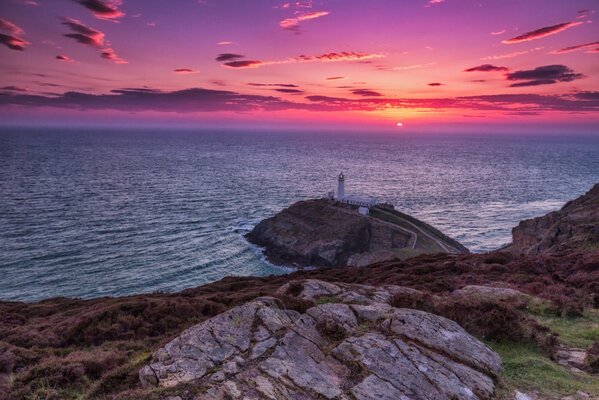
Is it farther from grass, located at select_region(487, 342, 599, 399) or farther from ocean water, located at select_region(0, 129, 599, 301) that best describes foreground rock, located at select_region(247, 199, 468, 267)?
grass, located at select_region(487, 342, 599, 399)

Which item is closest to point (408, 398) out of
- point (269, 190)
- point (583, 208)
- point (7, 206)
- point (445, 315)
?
point (445, 315)

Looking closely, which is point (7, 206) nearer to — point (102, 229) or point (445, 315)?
point (102, 229)

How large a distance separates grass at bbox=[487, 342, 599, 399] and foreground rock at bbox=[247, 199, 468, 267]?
50424 mm

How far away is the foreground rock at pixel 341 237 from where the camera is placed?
68.6 meters

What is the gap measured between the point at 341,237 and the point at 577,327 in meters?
57.0

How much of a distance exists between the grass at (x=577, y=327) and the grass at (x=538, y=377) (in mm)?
2573

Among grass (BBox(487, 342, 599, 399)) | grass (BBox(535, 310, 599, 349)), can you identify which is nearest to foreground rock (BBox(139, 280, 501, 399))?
grass (BBox(487, 342, 599, 399))

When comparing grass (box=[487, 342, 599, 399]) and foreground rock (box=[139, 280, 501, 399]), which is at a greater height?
foreground rock (box=[139, 280, 501, 399])

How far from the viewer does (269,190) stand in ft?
403

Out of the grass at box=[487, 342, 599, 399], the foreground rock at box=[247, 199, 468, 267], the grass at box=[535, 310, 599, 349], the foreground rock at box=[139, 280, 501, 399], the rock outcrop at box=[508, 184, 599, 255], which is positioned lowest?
the foreground rock at box=[247, 199, 468, 267]

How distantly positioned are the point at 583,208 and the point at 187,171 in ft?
452

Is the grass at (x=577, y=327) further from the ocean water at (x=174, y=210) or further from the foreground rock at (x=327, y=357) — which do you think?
the ocean water at (x=174, y=210)

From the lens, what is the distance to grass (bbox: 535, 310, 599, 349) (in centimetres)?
1412

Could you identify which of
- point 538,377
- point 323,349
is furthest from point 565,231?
point 323,349
